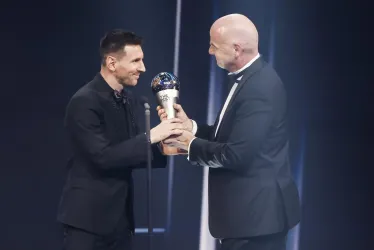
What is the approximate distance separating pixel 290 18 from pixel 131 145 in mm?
1498

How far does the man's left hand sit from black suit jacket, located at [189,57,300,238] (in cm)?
7

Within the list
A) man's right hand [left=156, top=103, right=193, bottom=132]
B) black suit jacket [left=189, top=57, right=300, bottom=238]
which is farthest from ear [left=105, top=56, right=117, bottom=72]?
black suit jacket [left=189, top=57, right=300, bottom=238]

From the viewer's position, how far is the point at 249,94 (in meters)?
2.10

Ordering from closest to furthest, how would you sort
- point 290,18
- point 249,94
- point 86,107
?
1. point 249,94
2. point 86,107
3. point 290,18

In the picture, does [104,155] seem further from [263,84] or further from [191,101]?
[191,101]

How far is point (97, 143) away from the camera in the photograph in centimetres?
227

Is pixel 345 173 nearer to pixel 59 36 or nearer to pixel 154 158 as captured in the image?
pixel 154 158

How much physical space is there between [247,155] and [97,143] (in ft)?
1.83

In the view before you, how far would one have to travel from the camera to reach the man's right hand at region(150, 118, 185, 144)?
228cm

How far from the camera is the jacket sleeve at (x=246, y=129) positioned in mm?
2070

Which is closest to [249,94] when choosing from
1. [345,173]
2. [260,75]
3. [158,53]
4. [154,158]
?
[260,75]

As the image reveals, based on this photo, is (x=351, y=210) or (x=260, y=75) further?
(x=351, y=210)

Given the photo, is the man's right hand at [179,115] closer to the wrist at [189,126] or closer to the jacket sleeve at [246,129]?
the wrist at [189,126]

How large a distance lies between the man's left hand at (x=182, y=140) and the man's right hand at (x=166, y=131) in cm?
2
